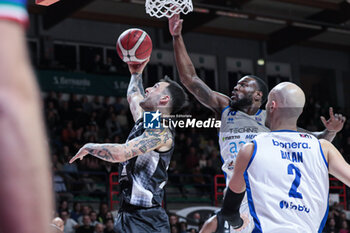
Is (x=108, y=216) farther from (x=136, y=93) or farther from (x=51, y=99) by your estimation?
(x=136, y=93)

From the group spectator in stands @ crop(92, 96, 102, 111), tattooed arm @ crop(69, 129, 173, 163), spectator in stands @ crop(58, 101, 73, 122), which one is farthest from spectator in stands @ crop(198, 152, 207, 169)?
tattooed arm @ crop(69, 129, 173, 163)

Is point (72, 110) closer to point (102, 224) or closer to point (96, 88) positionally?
point (96, 88)

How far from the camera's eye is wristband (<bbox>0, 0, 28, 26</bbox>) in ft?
3.22

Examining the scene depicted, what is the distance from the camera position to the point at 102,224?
1128 cm

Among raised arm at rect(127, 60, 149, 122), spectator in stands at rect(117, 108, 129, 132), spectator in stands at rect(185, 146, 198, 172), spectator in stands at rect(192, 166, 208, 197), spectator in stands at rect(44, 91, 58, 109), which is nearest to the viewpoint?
raised arm at rect(127, 60, 149, 122)

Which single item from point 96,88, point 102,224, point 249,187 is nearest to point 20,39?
point 249,187

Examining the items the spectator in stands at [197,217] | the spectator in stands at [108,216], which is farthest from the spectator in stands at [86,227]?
the spectator in stands at [197,217]

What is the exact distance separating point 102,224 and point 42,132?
34.7 ft

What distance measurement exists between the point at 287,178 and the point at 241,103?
241cm

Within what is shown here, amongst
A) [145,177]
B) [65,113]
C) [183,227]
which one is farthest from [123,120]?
[145,177]

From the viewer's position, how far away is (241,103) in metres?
5.80

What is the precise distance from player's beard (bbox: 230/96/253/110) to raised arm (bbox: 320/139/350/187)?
7.36ft

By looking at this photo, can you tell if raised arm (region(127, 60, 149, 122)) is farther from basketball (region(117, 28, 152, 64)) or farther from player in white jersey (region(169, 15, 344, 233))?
player in white jersey (region(169, 15, 344, 233))

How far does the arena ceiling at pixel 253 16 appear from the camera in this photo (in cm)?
1838
